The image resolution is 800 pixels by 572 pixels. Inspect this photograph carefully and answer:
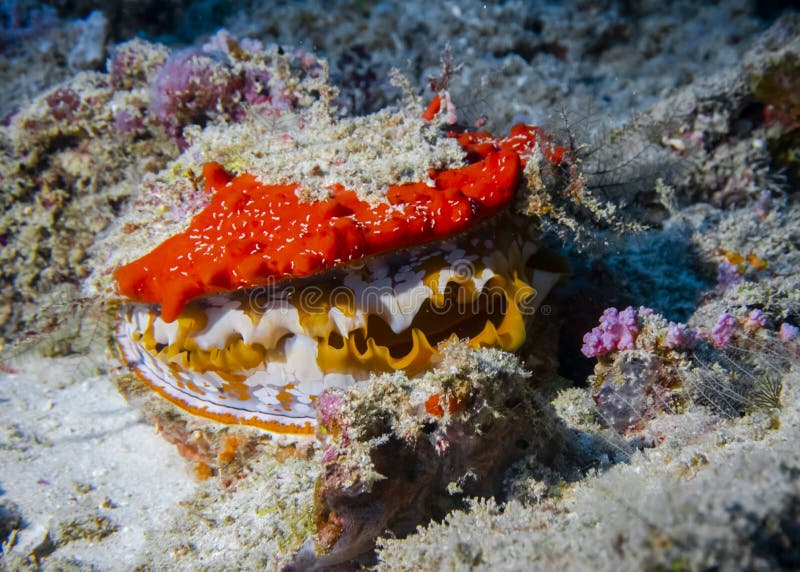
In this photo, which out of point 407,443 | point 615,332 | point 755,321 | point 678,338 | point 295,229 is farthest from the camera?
point 755,321

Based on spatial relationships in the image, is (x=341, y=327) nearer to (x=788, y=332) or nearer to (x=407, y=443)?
(x=407, y=443)

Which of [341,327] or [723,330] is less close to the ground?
[341,327]

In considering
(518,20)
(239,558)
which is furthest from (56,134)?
(518,20)

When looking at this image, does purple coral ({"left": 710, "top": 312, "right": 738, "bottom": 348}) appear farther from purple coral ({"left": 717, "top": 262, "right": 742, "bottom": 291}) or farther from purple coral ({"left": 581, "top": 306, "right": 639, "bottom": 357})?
purple coral ({"left": 717, "top": 262, "right": 742, "bottom": 291})

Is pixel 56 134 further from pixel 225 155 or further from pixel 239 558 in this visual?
pixel 239 558

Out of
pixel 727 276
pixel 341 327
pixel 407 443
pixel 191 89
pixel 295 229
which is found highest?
pixel 191 89

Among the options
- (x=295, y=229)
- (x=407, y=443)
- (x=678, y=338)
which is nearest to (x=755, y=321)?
(x=678, y=338)

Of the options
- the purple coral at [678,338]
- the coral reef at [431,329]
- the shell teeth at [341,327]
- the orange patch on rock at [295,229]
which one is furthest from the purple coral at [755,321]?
the orange patch on rock at [295,229]
